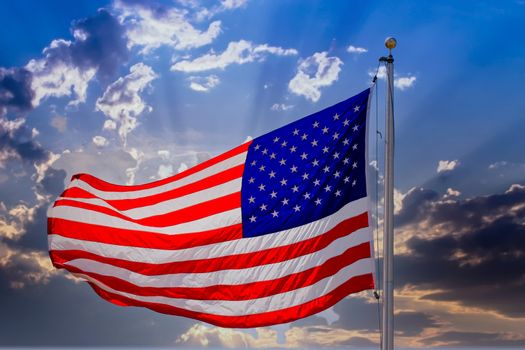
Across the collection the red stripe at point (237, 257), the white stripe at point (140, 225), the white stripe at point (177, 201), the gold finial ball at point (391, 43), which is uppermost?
the gold finial ball at point (391, 43)

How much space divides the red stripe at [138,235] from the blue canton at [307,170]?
0.60 metres

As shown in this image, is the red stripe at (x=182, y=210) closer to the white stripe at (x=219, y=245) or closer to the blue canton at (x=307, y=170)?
the blue canton at (x=307, y=170)

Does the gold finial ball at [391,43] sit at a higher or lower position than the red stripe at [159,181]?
higher

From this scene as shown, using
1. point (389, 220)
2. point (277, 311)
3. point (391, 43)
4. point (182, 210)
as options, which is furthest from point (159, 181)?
point (391, 43)

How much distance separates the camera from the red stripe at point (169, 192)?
16016 millimetres

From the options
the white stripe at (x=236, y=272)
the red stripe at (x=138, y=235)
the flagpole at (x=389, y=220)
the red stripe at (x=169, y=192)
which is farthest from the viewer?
the red stripe at (x=169, y=192)

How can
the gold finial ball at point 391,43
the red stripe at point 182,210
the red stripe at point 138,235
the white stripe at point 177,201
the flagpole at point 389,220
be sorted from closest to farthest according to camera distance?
the flagpole at point 389,220 < the gold finial ball at point 391,43 < the red stripe at point 138,235 < the red stripe at point 182,210 < the white stripe at point 177,201

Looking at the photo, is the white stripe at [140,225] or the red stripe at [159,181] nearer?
the white stripe at [140,225]

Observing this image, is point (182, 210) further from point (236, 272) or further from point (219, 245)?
point (236, 272)

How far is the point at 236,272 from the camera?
15.1m

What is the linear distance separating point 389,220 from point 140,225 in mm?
6004

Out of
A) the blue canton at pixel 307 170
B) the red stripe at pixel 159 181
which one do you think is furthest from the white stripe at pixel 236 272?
the red stripe at pixel 159 181

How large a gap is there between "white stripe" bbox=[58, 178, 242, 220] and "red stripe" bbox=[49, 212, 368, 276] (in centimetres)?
126

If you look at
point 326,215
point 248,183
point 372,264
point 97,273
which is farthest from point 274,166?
point 97,273
